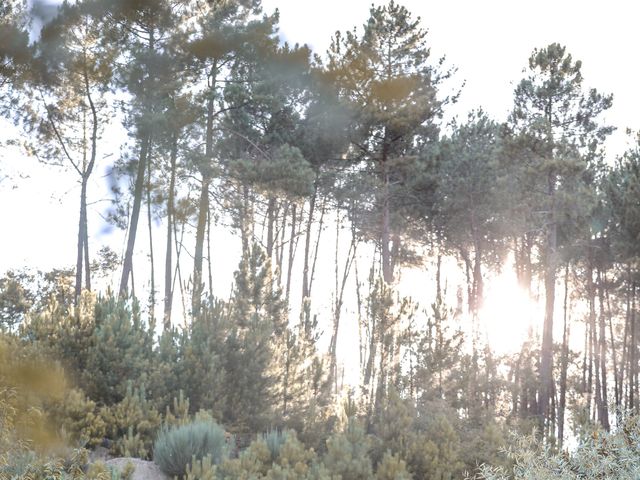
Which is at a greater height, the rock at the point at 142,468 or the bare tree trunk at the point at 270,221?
the bare tree trunk at the point at 270,221

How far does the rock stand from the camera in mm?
8828

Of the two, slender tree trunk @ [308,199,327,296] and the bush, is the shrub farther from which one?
slender tree trunk @ [308,199,327,296]

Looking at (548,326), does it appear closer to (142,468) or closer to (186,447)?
(186,447)

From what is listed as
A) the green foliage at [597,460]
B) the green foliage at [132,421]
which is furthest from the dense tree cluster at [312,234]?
the green foliage at [597,460]

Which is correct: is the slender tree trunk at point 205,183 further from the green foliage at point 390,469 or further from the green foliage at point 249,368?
the green foliage at point 390,469

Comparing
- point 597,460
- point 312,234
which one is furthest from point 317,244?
point 597,460

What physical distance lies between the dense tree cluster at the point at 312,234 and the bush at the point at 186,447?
501 mm

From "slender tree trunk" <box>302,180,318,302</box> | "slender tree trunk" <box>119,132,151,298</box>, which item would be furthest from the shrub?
"slender tree trunk" <box>302,180,318,302</box>

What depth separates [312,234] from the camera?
87.1ft

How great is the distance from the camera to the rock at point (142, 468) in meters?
8.83

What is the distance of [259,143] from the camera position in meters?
22.5

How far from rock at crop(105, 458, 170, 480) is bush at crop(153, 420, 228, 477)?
0.08 metres

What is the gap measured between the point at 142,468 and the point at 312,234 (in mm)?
17967

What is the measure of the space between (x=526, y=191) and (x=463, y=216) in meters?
3.02
